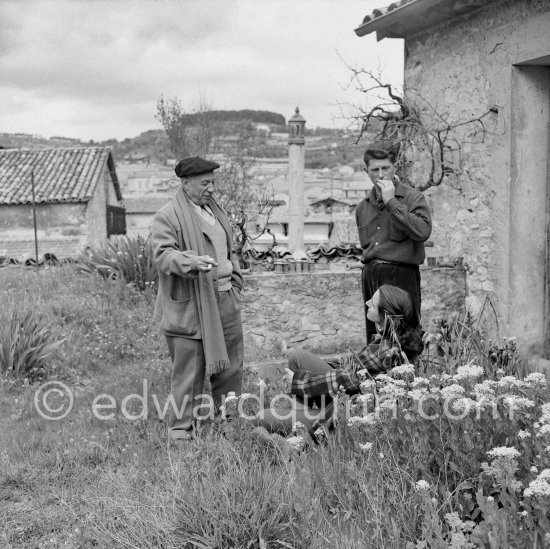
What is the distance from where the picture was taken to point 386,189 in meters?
4.36

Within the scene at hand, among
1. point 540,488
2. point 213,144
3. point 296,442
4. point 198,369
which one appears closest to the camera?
point 540,488

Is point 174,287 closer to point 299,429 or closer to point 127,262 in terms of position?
point 299,429

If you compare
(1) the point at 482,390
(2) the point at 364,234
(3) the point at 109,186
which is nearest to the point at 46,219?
(3) the point at 109,186

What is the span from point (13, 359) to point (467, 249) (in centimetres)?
418

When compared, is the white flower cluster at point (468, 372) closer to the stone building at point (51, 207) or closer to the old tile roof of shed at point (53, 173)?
the stone building at point (51, 207)

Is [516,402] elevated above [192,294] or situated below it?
below

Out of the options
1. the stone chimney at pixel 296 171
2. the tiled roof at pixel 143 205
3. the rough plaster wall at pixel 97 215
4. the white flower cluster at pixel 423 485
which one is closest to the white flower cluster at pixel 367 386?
the white flower cluster at pixel 423 485

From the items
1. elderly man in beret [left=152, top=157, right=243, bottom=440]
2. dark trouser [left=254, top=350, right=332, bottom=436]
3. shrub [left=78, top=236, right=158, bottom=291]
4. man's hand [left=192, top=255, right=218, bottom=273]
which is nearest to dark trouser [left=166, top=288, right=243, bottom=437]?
elderly man in beret [left=152, top=157, right=243, bottom=440]

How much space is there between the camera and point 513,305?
5.92 metres

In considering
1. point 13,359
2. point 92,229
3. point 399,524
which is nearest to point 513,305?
point 399,524

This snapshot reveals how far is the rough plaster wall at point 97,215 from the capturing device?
24.5 metres

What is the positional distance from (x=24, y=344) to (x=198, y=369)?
8.40ft

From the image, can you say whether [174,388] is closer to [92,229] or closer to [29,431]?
[29,431]

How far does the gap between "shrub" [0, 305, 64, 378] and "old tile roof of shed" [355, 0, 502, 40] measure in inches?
167
